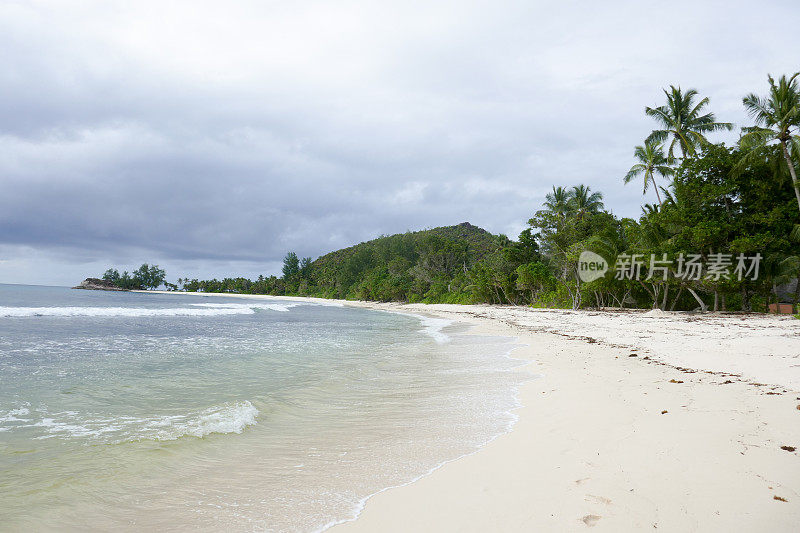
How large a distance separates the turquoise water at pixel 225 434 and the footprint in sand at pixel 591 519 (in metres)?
1.46

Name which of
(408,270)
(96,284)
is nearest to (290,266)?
(408,270)

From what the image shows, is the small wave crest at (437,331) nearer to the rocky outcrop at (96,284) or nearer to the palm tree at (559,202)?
the palm tree at (559,202)

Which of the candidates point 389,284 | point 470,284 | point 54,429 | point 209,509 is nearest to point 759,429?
→ point 209,509

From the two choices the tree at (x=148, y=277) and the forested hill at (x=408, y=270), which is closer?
the forested hill at (x=408, y=270)

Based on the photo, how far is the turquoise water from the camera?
318 centimetres

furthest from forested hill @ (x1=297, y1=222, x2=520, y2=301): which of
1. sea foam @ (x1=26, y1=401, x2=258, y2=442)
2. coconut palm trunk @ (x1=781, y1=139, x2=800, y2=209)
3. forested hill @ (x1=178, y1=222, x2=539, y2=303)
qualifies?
sea foam @ (x1=26, y1=401, x2=258, y2=442)

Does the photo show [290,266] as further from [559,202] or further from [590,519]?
[590,519]

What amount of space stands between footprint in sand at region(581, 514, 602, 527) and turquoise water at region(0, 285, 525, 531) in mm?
1457

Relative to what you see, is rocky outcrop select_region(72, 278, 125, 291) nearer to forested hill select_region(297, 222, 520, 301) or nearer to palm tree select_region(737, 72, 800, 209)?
forested hill select_region(297, 222, 520, 301)

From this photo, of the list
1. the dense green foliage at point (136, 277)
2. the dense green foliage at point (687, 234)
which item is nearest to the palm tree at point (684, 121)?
the dense green foliage at point (687, 234)

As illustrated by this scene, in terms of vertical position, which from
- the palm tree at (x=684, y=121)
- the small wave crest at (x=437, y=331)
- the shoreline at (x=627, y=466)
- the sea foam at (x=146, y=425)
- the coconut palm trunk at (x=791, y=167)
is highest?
the palm tree at (x=684, y=121)

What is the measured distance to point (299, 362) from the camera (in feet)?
35.0

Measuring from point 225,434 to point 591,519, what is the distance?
4184mm

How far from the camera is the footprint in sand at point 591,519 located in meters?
2.62
